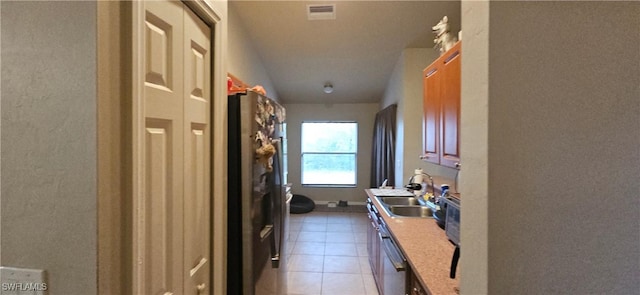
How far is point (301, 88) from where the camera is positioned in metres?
5.65

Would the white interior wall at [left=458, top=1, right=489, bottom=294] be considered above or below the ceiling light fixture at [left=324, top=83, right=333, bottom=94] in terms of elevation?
below

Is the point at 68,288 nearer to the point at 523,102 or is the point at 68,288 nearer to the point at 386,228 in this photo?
the point at 523,102

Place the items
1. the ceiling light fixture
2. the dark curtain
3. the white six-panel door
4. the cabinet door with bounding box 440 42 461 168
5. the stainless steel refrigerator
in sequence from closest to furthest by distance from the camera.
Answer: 1. the white six-panel door
2. the stainless steel refrigerator
3. the cabinet door with bounding box 440 42 461 168
4. the dark curtain
5. the ceiling light fixture

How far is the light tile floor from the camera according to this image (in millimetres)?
2926

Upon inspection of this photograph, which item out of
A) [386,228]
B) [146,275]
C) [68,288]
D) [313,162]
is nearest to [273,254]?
[386,228]

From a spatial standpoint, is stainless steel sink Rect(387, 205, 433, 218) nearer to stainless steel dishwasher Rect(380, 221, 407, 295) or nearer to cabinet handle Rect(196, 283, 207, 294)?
stainless steel dishwasher Rect(380, 221, 407, 295)

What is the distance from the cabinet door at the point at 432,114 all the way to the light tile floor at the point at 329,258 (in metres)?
1.37

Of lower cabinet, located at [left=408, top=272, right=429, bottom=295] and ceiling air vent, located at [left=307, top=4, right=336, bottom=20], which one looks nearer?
lower cabinet, located at [left=408, top=272, right=429, bottom=295]

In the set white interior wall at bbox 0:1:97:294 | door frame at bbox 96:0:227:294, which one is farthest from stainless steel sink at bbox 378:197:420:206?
white interior wall at bbox 0:1:97:294

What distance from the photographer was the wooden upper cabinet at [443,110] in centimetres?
195

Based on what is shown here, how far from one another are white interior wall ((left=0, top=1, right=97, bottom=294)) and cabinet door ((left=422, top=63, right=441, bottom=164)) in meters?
2.17

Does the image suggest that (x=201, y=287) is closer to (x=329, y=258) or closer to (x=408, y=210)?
(x=408, y=210)

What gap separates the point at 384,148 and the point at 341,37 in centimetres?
210

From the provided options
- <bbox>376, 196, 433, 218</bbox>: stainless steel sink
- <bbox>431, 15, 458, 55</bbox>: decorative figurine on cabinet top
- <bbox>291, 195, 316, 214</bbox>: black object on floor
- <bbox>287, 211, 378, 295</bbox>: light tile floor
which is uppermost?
<bbox>431, 15, 458, 55</bbox>: decorative figurine on cabinet top
